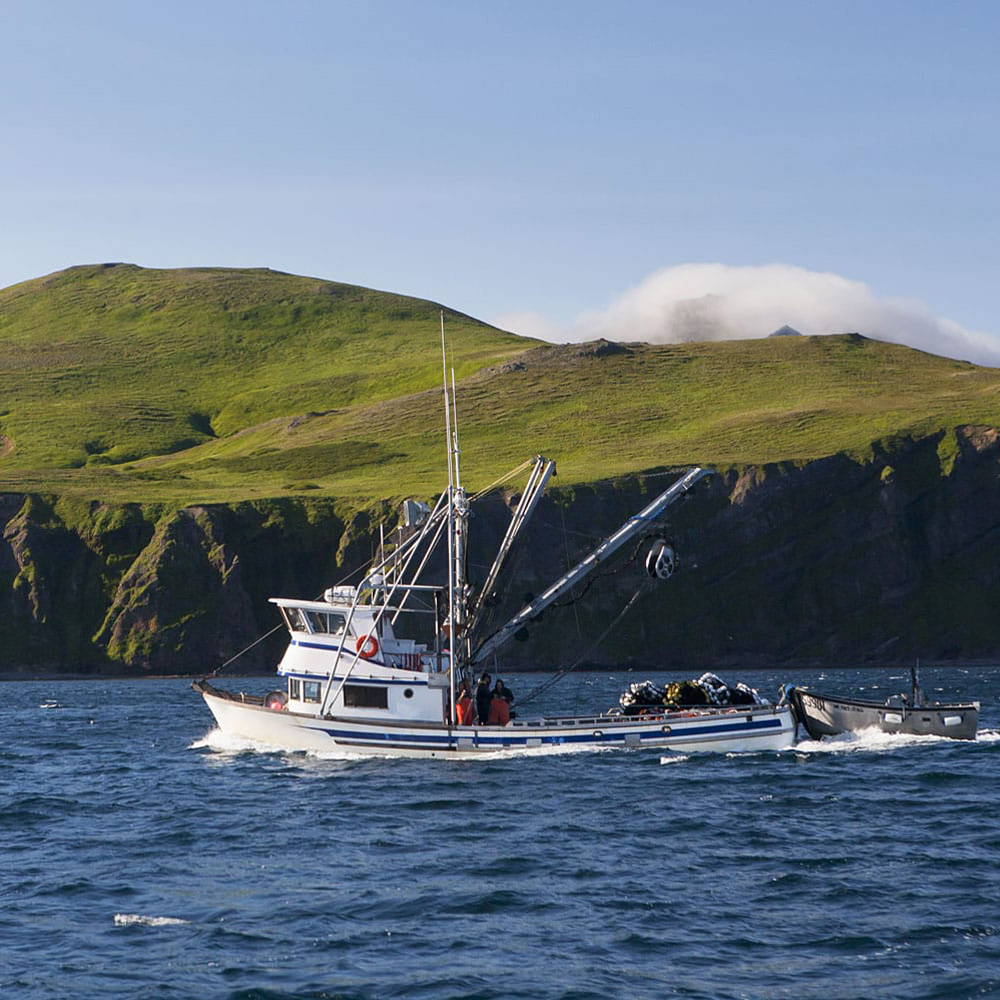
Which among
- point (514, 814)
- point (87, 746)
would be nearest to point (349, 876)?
point (514, 814)

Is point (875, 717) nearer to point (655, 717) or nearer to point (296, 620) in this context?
point (655, 717)

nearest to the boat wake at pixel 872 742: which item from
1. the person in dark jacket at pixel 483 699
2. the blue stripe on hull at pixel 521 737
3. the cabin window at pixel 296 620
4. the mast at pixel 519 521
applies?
the blue stripe on hull at pixel 521 737

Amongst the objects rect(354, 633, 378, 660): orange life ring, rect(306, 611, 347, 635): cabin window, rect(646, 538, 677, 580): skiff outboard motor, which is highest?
rect(646, 538, 677, 580): skiff outboard motor

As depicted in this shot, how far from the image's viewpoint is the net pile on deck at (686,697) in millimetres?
58297

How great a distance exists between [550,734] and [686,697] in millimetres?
6728

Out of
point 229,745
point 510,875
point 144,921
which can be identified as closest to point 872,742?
point 229,745

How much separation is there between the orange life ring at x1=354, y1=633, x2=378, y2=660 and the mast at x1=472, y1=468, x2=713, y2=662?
3.89 metres

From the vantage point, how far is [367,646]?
2170 inches

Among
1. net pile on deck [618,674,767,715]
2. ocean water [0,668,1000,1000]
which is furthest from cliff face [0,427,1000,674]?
ocean water [0,668,1000,1000]

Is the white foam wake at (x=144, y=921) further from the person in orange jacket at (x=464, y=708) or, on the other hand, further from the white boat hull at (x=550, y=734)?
the person in orange jacket at (x=464, y=708)

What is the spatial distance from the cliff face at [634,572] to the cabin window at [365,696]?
3460 inches

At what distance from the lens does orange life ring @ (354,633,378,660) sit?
55000 millimetres

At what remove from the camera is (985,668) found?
5738 inches

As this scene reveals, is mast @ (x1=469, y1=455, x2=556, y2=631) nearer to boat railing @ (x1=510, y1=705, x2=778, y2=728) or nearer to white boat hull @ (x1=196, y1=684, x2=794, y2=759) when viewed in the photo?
white boat hull @ (x1=196, y1=684, x2=794, y2=759)
